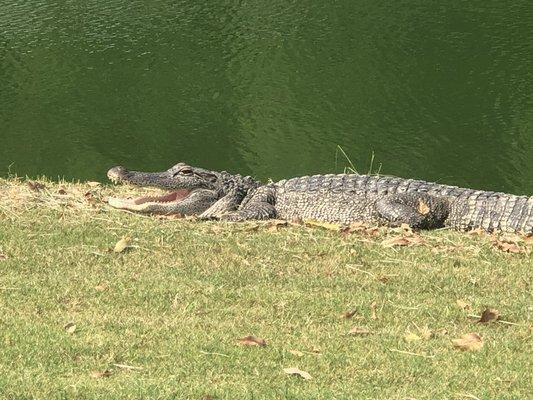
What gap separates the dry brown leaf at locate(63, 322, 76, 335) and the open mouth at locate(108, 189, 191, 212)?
358 centimetres

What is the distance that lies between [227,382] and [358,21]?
20713 mm

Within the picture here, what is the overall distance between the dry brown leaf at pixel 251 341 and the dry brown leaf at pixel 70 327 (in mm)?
937

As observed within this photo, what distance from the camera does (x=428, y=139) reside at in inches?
667

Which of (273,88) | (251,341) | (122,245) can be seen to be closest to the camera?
(251,341)

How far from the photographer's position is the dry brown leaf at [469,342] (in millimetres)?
5397

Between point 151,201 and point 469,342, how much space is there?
4.94m

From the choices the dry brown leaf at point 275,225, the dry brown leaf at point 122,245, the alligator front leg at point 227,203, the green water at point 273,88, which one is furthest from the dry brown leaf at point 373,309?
the green water at point 273,88

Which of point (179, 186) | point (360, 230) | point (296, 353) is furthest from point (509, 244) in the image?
point (179, 186)

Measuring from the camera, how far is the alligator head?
32.6ft

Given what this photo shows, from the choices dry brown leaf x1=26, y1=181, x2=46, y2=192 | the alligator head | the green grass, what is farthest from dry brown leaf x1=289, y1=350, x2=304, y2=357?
dry brown leaf x1=26, y1=181, x2=46, y2=192

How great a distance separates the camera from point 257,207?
9.94 m

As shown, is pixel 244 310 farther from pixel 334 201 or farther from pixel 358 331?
A: pixel 334 201

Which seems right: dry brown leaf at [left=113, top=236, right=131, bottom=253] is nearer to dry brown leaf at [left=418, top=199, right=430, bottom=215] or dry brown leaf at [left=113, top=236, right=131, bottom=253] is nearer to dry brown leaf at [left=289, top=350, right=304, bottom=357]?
dry brown leaf at [left=289, top=350, right=304, bottom=357]

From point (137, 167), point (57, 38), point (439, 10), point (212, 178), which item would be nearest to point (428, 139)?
point (137, 167)
